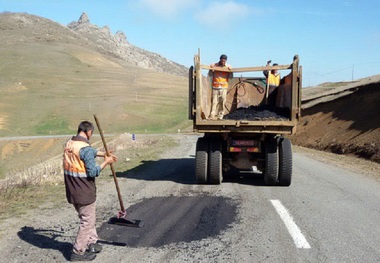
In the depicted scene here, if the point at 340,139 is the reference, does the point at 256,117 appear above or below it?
above

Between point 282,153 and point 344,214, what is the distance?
9.62 feet

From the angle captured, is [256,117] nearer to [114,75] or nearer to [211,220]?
[211,220]

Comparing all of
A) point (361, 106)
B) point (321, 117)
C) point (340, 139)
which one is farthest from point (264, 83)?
point (321, 117)

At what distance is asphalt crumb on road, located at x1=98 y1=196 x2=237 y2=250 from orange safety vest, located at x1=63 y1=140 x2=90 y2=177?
1.29 metres

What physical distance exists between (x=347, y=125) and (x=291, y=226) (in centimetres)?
1895

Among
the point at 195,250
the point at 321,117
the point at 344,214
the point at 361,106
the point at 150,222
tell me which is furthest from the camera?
the point at 321,117

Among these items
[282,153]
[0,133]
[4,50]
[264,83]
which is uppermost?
[4,50]

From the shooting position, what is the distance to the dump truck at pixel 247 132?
937 centimetres

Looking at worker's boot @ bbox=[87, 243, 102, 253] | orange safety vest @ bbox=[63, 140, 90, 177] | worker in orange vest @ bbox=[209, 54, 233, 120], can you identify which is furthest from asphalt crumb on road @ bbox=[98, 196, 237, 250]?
worker in orange vest @ bbox=[209, 54, 233, 120]

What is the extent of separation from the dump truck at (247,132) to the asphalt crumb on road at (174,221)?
64.2 inches

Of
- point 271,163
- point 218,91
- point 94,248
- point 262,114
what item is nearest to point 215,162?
point 271,163

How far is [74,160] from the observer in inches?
192

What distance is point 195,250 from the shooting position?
5281 millimetres

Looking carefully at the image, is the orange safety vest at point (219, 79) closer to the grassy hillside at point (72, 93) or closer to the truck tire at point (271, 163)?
the truck tire at point (271, 163)
